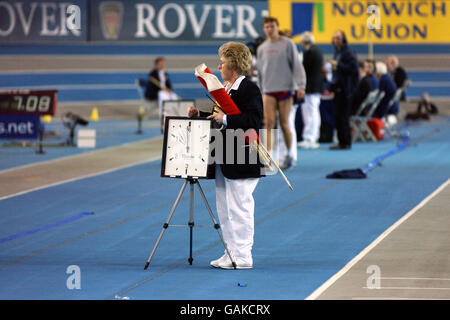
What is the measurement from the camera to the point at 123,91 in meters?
28.7

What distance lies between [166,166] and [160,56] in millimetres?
21228

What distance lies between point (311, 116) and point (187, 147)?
10540mm

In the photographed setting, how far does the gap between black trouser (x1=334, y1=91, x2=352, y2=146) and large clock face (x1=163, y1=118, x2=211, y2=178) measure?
400 inches

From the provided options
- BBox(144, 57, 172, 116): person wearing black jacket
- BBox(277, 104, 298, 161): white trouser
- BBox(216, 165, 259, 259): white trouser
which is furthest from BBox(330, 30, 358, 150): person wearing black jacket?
BBox(216, 165, 259, 259): white trouser

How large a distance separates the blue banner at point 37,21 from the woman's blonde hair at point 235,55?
19.1m

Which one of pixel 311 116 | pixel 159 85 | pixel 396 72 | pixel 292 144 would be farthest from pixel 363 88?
pixel 159 85

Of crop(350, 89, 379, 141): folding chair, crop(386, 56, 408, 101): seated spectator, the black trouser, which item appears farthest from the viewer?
crop(386, 56, 408, 101): seated spectator

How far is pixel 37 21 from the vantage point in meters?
26.6

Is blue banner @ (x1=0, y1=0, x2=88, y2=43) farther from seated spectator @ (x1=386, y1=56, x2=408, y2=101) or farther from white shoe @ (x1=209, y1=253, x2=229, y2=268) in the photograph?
white shoe @ (x1=209, y1=253, x2=229, y2=268)

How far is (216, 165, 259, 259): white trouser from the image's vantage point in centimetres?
776

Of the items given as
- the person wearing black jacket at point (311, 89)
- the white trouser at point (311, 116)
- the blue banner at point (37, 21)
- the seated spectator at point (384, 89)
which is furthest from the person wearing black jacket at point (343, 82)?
the blue banner at point (37, 21)

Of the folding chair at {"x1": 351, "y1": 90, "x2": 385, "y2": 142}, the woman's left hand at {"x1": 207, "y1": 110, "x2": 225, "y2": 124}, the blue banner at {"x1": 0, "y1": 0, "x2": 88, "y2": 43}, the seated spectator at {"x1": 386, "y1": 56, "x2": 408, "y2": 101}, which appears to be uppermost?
the blue banner at {"x1": 0, "y1": 0, "x2": 88, "y2": 43}
